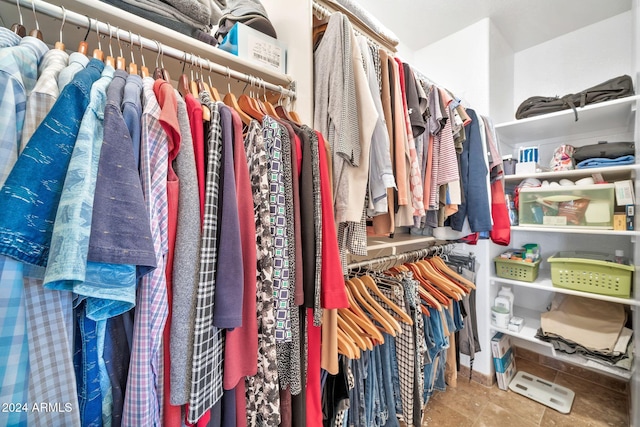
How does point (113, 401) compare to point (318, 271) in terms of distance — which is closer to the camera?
point (113, 401)

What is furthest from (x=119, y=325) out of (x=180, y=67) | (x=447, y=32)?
(x=447, y=32)

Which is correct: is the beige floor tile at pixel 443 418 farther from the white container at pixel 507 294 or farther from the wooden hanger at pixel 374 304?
the wooden hanger at pixel 374 304

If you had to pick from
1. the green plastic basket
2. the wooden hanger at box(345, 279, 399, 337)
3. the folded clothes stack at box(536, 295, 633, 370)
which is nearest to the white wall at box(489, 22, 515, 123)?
the green plastic basket

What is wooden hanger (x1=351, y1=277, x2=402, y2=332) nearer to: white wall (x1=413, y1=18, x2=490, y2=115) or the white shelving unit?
the white shelving unit

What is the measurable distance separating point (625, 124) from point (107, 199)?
8.82 ft

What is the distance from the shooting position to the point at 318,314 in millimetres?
682

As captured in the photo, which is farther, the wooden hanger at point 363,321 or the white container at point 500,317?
the white container at point 500,317

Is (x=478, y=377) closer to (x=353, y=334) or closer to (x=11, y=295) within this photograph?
(x=353, y=334)

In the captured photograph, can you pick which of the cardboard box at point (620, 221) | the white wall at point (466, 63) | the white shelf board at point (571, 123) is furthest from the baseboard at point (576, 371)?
the white wall at point (466, 63)

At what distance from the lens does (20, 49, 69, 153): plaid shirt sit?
0.40 m

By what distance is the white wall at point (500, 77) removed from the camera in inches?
70.3

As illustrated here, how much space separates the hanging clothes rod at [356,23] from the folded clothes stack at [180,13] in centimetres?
37

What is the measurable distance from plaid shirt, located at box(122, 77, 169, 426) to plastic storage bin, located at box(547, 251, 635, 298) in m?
2.05

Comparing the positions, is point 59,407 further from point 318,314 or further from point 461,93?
point 461,93
